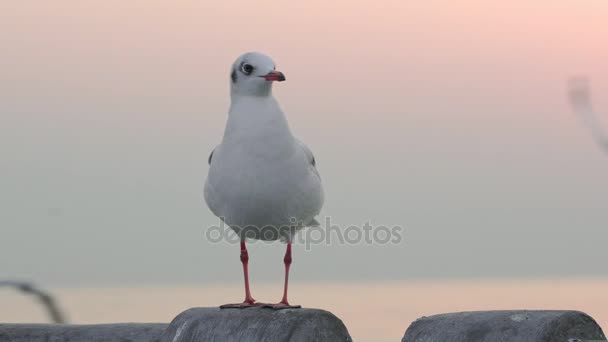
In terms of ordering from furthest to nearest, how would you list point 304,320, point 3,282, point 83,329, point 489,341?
1. point 83,329
2. point 304,320
3. point 489,341
4. point 3,282

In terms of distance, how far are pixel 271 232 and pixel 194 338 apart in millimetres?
1392

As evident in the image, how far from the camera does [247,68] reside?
1091 centimetres

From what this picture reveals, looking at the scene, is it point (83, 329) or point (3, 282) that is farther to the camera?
point (83, 329)

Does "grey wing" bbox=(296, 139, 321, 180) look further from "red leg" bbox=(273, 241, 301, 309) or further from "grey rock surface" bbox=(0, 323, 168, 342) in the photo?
"grey rock surface" bbox=(0, 323, 168, 342)

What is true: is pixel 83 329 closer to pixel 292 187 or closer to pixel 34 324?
pixel 34 324

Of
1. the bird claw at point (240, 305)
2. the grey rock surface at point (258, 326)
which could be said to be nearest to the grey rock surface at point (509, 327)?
the grey rock surface at point (258, 326)

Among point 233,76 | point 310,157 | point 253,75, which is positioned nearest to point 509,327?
point 310,157

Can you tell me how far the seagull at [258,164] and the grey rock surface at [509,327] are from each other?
1629 millimetres

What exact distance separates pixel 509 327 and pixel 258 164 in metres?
2.99

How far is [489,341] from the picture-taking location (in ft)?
32.9

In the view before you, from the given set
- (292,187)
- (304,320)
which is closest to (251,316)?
(304,320)

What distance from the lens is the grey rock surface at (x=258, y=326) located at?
10688 millimetres

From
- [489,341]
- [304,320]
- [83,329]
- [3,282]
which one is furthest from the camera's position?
[83,329]

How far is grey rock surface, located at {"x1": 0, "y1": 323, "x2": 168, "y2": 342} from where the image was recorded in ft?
40.4
